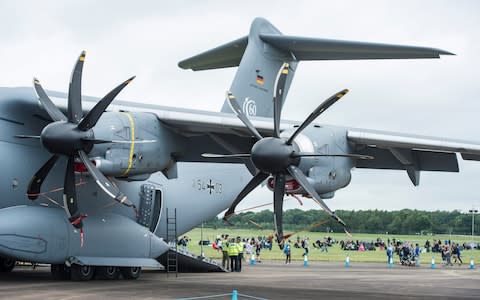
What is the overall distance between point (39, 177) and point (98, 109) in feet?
6.19

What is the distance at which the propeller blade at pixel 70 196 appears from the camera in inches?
561

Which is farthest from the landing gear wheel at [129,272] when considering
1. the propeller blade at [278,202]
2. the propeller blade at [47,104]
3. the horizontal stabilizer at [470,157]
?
the horizontal stabilizer at [470,157]

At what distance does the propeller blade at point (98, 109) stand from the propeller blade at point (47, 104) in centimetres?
67

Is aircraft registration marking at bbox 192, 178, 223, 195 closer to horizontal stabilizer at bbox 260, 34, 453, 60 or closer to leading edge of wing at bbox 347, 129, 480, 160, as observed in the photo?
horizontal stabilizer at bbox 260, 34, 453, 60

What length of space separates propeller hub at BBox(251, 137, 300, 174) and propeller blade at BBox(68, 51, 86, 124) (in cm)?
331

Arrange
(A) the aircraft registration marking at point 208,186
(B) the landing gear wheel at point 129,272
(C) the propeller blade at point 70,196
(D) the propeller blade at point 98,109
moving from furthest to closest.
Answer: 1. (A) the aircraft registration marking at point 208,186
2. (B) the landing gear wheel at point 129,272
3. (C) the propeller blade at point 70,196
4. (D) the propeller blade at point 98,109

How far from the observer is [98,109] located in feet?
45.2

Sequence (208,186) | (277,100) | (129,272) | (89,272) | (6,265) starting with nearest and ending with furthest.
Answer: (277,100), (89,272), (129,272), (6,265), (208,186)

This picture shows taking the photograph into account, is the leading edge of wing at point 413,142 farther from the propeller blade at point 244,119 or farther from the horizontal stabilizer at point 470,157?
the propeller blade at point 244,119

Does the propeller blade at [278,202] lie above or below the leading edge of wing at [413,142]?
below

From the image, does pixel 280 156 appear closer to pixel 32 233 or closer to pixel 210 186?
pixel 32 233

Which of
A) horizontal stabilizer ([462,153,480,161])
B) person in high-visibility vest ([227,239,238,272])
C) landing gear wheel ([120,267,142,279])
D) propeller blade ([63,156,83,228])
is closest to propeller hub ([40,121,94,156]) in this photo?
propeller blade ([63,156,83,228])

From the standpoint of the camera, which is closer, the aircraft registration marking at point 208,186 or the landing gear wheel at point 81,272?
the landing gear wheel at point 81,272

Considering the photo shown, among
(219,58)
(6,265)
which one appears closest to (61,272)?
(6,265)
